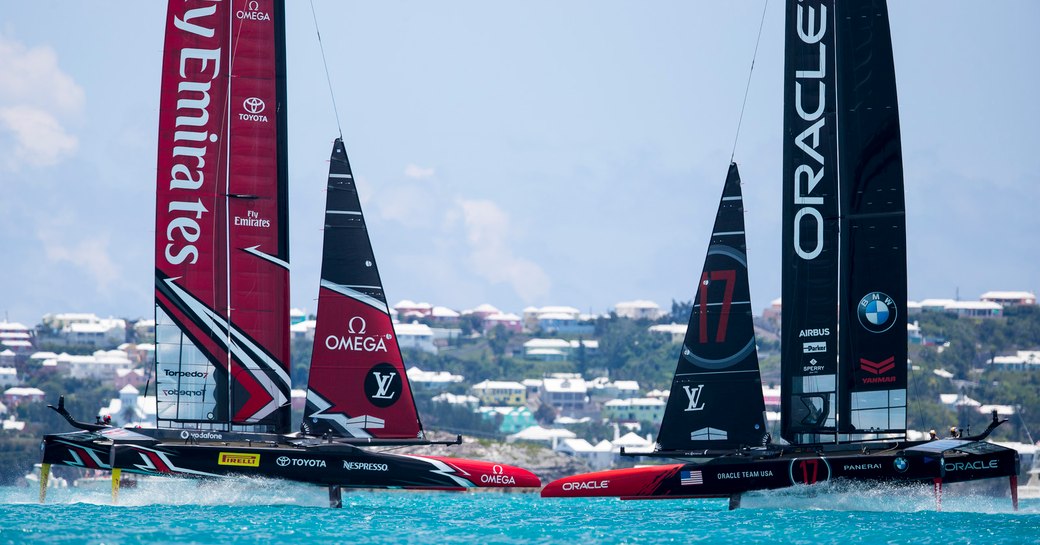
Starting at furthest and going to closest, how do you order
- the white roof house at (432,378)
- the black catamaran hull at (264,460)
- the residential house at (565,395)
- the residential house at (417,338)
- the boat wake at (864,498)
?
1. the residential house at (417,338)
2. the residential house at (565,395)
3. the white roof house at (432,378)
4. the boat wake at (864,498)
5. the black catamaran hull at (264,460)

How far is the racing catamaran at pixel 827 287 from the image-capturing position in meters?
29.5

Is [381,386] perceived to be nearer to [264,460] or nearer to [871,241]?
[264,460]

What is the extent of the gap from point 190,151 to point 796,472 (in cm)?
1205

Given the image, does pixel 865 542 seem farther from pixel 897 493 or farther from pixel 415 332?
pixel 415 332

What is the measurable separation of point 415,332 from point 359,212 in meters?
126

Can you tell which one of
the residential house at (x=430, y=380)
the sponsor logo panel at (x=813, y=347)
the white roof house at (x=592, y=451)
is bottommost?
the white roof house at (x=592, y=451)

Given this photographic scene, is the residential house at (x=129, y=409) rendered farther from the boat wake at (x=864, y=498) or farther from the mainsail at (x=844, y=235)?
the boat wake at (x=864, y=498)

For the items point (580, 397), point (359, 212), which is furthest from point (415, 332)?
point (359, 212)

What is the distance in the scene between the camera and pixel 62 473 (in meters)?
78.7

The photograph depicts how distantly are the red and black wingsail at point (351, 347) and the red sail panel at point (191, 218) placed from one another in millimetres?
1780

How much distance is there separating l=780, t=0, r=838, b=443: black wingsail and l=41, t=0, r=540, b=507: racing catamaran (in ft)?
17.3

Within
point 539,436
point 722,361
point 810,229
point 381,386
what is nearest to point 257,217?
point 381,386

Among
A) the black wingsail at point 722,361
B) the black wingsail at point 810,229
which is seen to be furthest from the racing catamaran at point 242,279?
the black wingsail at point 810,229

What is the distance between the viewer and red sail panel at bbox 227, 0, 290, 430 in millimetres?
29188
